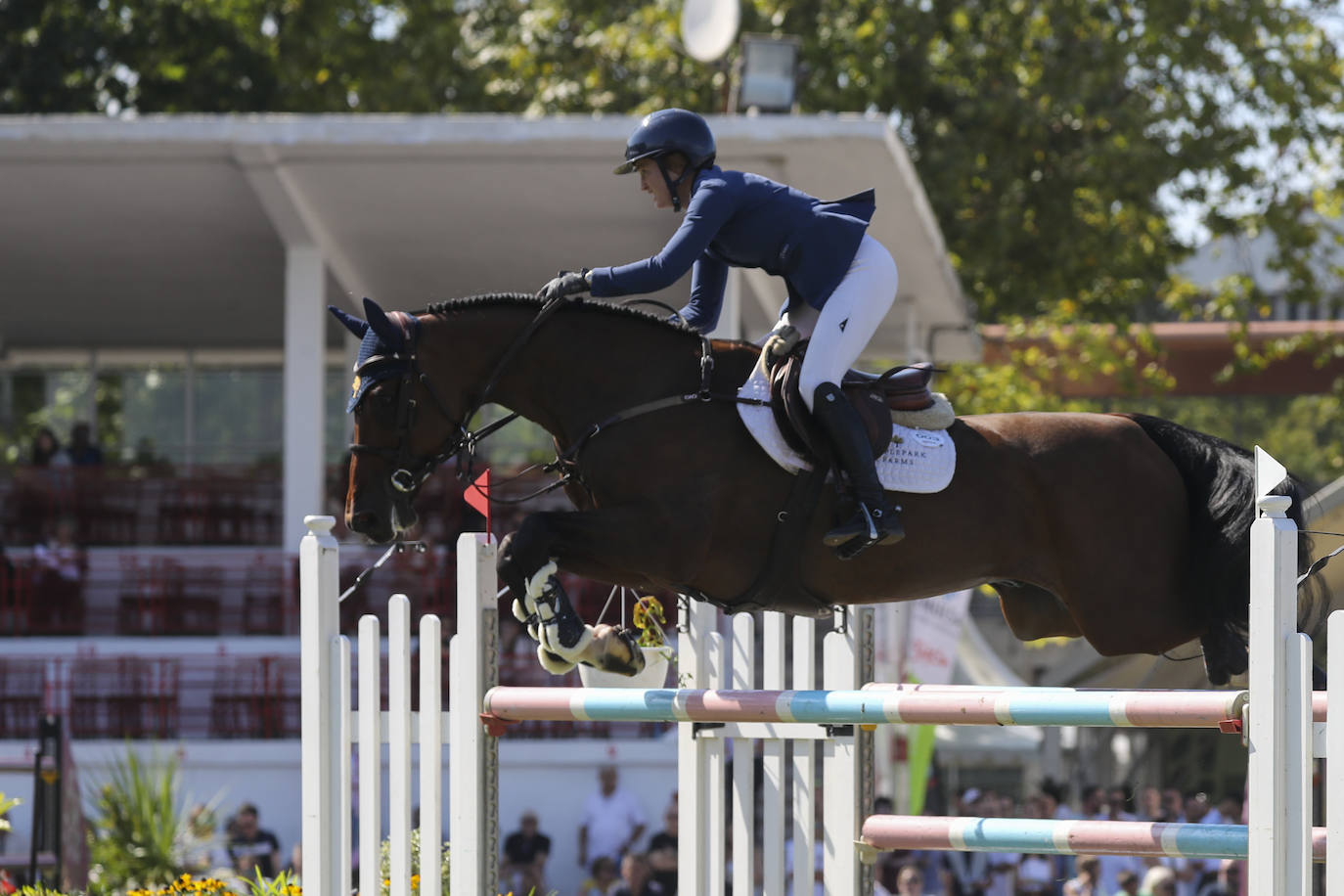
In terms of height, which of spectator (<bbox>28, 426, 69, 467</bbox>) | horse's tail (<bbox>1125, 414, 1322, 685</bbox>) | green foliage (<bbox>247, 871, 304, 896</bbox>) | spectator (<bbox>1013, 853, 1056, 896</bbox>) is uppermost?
spectator (<bbox>28, 426, 69, 467</bbox>)

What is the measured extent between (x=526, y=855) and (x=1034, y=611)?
5.60m

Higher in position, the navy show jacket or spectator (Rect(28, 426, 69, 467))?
spectator (Rect(28, 426, 69, 467))

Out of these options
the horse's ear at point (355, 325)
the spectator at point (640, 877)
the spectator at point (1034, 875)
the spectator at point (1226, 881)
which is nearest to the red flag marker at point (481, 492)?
the horse's ear at point (355, 325)

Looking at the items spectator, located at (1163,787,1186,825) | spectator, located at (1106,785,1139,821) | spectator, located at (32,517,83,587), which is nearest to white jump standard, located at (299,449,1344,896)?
spectator, located at (1106,785,1139,821)

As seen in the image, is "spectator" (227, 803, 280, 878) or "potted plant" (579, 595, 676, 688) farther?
"spectator" (227, 803, 280, 878)

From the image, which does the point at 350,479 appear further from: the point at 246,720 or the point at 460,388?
the point at 246,720

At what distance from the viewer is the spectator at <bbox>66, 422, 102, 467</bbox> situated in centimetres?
1562

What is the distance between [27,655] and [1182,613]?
919 centimetres

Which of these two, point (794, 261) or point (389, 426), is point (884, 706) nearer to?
point (794, 261)

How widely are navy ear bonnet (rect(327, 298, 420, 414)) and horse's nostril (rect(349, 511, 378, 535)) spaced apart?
29 centimetres

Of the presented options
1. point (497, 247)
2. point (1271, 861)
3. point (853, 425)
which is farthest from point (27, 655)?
point (1271, 861)

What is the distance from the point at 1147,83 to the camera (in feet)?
66.8

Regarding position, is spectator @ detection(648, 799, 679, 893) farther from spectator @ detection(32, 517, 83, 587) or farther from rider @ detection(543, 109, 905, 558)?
spectator @ detection(32, 517, 83, 587)

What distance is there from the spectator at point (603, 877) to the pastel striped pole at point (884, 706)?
548 centimetres
